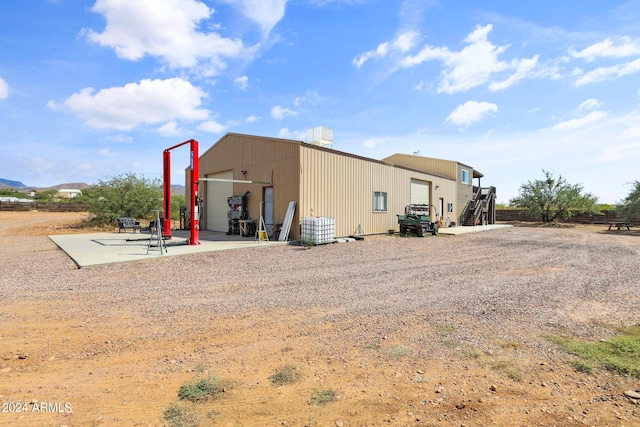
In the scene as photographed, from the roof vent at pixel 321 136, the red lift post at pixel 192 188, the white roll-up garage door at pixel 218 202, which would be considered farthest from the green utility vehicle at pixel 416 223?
the red lift post at pixel 192 188

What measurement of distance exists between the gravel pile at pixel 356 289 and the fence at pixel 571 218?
24.2m

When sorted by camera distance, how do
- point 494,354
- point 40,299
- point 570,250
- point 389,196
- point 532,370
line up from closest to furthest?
point 532,370
point 494,354
point 40,299
point 570,250
point 389,196

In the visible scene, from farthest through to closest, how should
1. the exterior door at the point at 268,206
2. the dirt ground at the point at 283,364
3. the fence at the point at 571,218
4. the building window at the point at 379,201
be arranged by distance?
the fence at the point at 571,218 → the building window at the point at 379,201 → the exterior door at the point at 268,206 → the dirt ground at the point at 283,364

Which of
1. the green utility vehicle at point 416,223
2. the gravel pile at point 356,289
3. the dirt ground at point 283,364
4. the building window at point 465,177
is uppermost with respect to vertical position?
the building window at point 465,177

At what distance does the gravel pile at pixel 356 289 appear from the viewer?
4.40 metres

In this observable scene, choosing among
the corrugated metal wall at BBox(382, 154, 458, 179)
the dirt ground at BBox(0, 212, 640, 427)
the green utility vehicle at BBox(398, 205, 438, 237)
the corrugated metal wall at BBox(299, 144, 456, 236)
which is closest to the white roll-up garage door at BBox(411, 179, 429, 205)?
the corrugated metal wall at BBox(299, 144, 456, 236)

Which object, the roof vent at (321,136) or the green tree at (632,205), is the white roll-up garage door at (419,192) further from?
the green tree at (632,205)

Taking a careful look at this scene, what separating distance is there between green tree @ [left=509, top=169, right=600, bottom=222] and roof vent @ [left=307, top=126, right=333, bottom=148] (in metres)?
22.6

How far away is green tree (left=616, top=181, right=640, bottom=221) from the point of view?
71.0 feet

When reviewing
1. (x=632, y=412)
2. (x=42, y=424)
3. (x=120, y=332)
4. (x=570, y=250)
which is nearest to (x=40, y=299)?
(x=120, y=332)

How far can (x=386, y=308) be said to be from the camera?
4781 mm

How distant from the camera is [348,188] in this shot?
1484 centimetres

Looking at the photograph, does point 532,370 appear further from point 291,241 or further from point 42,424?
point 291,241

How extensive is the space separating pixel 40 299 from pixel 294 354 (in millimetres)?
4521
